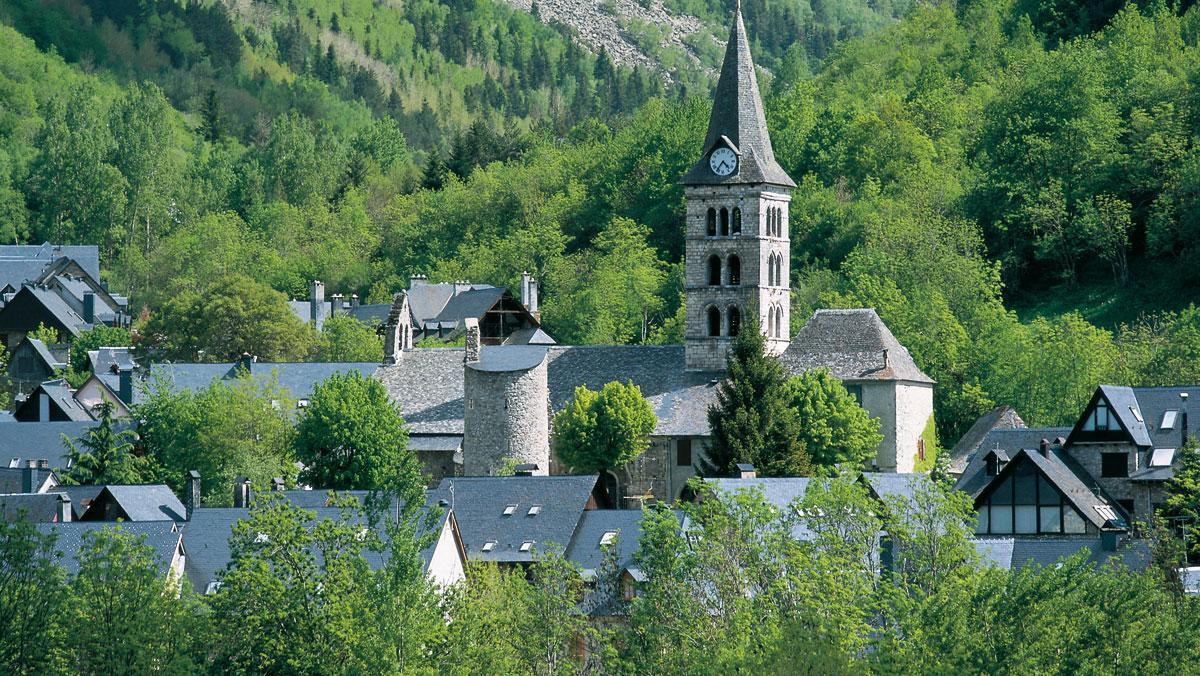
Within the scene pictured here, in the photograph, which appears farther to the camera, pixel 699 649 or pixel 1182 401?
pixel 1182 401

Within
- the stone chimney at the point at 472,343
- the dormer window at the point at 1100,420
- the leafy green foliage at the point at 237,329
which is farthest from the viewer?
the leafy green foliage at the point at 237,329

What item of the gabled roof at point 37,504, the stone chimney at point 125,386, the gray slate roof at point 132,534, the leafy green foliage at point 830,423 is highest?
the stone chimney at point 125,386

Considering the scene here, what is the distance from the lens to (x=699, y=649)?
2046 inches

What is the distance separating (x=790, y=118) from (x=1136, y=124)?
826 inches

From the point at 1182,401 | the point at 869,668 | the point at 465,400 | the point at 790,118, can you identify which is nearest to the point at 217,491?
the point at 465,400

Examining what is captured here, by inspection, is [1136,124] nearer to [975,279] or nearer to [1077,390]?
[975,279]

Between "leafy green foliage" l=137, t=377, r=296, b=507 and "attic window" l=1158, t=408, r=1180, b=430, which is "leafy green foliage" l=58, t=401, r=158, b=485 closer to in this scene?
"leafy green foliage" l=137, t=377, r=296, b=507

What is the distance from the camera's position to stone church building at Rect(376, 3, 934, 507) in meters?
83.4

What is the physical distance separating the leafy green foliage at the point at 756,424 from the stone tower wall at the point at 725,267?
260 inches

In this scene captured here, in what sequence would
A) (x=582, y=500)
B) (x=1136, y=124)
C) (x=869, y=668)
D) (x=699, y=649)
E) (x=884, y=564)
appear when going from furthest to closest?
(x=1136, y=124) → (x=582, y=500) → (x=884, y=564) → (x=699, y=649) → (x=869, y=668)

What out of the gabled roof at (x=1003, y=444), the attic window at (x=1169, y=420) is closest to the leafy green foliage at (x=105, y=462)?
the gabled roof at (x=1003, y=444)

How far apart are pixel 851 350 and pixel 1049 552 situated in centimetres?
2561

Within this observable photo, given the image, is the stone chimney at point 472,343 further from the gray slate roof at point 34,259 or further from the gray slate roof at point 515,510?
the gray slate roof at point 34,259

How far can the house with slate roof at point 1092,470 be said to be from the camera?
223 ft
